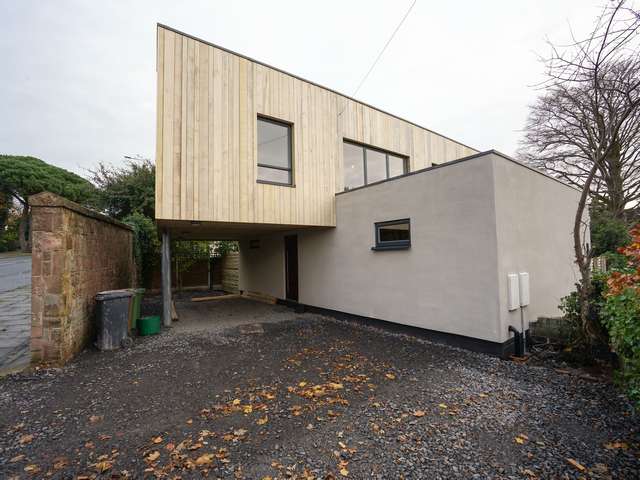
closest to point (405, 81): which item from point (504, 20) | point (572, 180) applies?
point (504, 20)

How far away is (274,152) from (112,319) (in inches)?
192

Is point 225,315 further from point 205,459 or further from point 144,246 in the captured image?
point 144,246

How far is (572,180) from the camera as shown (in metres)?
15.0

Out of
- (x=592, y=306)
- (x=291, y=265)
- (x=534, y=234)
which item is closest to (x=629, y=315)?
(x=592, y=306)

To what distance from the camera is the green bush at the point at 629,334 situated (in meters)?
2.23

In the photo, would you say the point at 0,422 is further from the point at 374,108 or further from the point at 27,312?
the point at 374,108

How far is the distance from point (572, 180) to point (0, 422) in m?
21.8

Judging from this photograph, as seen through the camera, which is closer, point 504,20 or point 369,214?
point 504,20

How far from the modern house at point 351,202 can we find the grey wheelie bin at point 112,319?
162 cm

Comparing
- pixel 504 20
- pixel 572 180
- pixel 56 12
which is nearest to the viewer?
pixel 504 20

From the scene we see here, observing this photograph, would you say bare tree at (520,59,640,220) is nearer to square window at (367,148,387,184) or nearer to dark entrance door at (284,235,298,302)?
square window at (367,148,387,184)

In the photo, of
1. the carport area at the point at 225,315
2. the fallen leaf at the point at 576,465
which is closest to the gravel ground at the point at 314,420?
the fallen leaf at the point at 576,465

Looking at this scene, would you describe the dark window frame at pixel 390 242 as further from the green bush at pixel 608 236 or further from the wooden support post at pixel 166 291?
the green bush at pixel 608 236

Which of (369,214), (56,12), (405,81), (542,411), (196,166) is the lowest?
(542,411)
